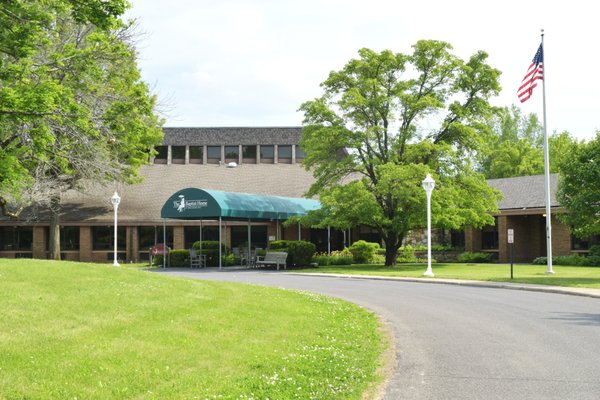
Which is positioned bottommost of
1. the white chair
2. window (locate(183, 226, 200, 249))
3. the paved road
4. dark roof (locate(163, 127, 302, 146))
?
the paved road

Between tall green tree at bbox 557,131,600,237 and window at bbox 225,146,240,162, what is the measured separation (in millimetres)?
36788

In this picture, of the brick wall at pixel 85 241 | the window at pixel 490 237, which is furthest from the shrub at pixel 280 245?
the window at pixel 490 237

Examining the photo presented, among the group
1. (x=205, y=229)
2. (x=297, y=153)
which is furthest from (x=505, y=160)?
(x=205, y=229)

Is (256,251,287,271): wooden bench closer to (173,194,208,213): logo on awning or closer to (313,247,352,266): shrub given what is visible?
(173,194,208,213): logo on awning

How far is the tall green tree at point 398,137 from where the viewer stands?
1375 inches

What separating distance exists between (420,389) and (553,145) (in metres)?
60.5

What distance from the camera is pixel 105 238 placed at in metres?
44.2

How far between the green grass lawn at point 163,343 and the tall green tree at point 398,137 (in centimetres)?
2071

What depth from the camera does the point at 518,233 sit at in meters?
43.4

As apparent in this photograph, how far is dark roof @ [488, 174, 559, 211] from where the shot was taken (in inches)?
1618

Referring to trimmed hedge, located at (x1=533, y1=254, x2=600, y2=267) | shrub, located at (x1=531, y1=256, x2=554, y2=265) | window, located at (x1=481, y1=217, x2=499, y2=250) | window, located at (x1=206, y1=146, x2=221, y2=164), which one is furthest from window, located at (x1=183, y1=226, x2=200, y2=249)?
trimmed hedge, located at (x1=533, y1=254, x2=600, y2=267)

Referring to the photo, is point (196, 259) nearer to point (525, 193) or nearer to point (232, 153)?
point (525, 193)

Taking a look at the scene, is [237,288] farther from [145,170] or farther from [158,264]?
[145,170]

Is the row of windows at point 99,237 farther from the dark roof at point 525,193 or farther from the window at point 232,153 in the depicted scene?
the dark roof at point 525,193
